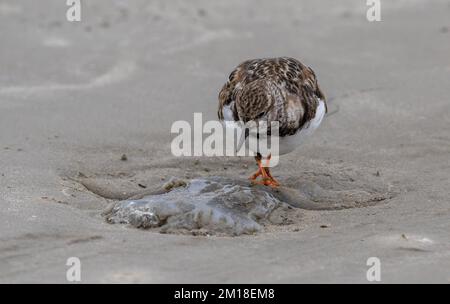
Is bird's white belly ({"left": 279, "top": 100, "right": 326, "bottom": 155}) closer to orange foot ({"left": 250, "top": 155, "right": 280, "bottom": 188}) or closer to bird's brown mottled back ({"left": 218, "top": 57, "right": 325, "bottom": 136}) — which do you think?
bird's brown mottled back ({"left": 218, "top": 57, "right": 325, "bottom": 136})

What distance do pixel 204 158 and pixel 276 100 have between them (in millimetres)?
1344

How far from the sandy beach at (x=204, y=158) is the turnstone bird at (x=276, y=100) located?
0.48 metres

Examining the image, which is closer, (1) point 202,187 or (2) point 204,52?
(1) point 202,187

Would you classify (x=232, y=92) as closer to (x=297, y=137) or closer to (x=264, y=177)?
(x=297, y=137)

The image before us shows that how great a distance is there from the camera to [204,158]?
671 cm

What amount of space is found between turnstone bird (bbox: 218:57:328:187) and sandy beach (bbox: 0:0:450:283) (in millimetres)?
482

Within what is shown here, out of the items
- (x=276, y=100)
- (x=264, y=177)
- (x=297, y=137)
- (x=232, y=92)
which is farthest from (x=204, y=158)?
(x=276, y=100)

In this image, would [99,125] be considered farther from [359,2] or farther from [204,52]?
[359,2]

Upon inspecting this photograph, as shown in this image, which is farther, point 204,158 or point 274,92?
point 204,158

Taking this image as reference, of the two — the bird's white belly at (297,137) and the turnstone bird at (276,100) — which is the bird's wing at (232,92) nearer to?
the turnstone bird at (276,100)

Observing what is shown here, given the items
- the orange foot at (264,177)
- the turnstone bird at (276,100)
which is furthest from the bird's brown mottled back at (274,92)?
the orange foot at (264,177)

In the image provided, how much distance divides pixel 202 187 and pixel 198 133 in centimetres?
157
